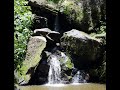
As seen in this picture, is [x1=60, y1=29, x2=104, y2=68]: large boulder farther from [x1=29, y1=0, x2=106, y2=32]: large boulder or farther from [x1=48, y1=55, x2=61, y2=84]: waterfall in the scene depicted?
[x1=29, y1=0, x2=106, y2=32]: large boulder

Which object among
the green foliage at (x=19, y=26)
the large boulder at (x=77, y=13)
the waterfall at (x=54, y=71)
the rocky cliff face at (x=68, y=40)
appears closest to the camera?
the green foliage at (x=19, y=26)

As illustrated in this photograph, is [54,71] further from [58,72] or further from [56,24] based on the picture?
[56,24]

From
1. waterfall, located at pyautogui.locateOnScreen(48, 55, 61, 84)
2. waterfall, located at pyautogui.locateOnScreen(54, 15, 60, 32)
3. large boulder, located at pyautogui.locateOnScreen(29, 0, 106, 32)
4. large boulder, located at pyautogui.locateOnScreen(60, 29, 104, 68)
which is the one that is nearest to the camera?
waterfall, located at pyautogui.locateOnScreen(48, 55, 61, 84)

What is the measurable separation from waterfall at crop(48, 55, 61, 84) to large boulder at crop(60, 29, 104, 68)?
102 centimetres

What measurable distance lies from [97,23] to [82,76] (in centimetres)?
389

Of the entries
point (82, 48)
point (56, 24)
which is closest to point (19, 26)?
point (82, 48)

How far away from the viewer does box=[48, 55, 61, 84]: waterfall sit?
50.5 ft

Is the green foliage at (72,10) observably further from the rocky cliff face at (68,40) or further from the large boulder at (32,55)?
Answer: the large boulder at (32,55)

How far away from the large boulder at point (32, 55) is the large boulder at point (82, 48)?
161 cm

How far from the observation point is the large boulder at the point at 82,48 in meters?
15.9

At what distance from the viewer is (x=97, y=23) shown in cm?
1809

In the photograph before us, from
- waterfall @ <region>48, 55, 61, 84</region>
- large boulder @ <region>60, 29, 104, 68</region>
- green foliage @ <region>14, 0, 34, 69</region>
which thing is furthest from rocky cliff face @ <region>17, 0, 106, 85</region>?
green foliage @ <region>14, 0, 34, 69</region>

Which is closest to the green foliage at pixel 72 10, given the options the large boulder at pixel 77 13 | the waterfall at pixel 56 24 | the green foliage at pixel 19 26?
the large boulder at pixel 77 13
